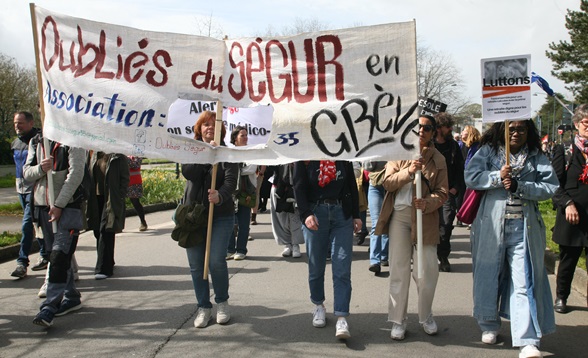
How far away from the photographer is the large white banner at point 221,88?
4.50 m

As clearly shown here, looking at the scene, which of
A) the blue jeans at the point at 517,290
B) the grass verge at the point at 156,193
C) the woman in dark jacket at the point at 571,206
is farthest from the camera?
the grass verge at the point at 156,193

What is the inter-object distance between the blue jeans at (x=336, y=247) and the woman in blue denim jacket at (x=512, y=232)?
1057 millimetres

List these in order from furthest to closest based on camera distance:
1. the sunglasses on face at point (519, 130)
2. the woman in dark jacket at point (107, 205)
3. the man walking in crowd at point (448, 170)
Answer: the man walking in crowd at point (448, 170) → the woman in dark jacket at point (107, 205) → the sunglasses on face at point (519, 130)

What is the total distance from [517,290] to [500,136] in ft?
4.16

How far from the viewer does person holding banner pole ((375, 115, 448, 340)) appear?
464 cm

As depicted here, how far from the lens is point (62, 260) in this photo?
5.05 metres

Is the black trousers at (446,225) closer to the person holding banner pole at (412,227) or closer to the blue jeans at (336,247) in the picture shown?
the person holding banner pole at (412,227)

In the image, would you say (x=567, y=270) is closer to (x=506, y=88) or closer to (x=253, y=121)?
(x=506, y=88)

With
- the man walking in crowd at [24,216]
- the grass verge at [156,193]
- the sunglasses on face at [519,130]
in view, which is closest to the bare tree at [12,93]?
the grass verge at [156,193]

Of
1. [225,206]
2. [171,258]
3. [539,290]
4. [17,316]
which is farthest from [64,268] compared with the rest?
[539,290]

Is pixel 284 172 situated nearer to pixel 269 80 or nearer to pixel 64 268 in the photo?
pixel 269 80

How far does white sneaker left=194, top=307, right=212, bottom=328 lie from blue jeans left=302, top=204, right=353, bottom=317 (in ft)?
3.42

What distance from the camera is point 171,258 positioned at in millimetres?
8023

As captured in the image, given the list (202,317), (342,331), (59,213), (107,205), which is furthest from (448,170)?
(59,213)
